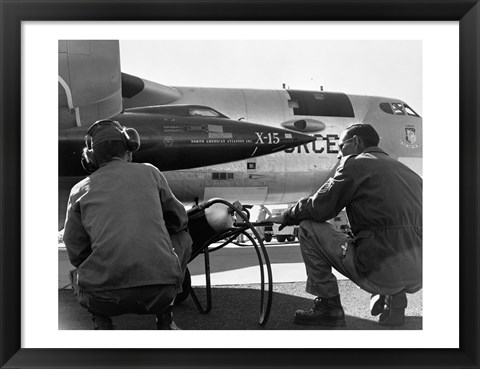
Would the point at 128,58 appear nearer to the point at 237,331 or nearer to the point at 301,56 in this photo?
the point at 301,56

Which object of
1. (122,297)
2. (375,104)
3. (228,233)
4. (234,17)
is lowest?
(122,297)

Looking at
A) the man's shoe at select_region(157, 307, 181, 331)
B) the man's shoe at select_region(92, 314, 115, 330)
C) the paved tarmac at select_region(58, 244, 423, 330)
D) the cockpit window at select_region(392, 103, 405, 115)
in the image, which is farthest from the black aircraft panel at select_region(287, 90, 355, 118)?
the man's shoe at select_region(92, 314, 115, 330)

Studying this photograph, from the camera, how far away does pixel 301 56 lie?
8.95ft

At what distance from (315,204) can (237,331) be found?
2.43 feet

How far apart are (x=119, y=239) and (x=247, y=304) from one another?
969 millimetres

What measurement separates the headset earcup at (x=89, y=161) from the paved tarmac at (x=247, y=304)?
37 centimetres

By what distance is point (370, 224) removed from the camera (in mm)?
2680

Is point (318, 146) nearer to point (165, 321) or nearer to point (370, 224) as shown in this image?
point (370, 224)

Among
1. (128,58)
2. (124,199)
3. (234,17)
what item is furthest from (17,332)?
(234,17)

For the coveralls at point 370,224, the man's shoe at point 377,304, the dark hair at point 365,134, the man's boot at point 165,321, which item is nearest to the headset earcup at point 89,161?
the man's boot at point 165,321

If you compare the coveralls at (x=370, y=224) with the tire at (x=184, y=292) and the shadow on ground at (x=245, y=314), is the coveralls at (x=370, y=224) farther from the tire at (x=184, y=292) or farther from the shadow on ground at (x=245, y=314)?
the tire at (x=184, y=292)

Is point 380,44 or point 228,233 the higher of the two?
point 380,44

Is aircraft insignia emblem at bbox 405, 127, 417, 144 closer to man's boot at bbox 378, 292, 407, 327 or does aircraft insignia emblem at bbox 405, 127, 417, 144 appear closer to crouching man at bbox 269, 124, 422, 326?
crouching man at bbox 269, 124, 422, 326

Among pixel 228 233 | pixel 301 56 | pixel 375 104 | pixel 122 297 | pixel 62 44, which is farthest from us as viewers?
pixel 375 104
